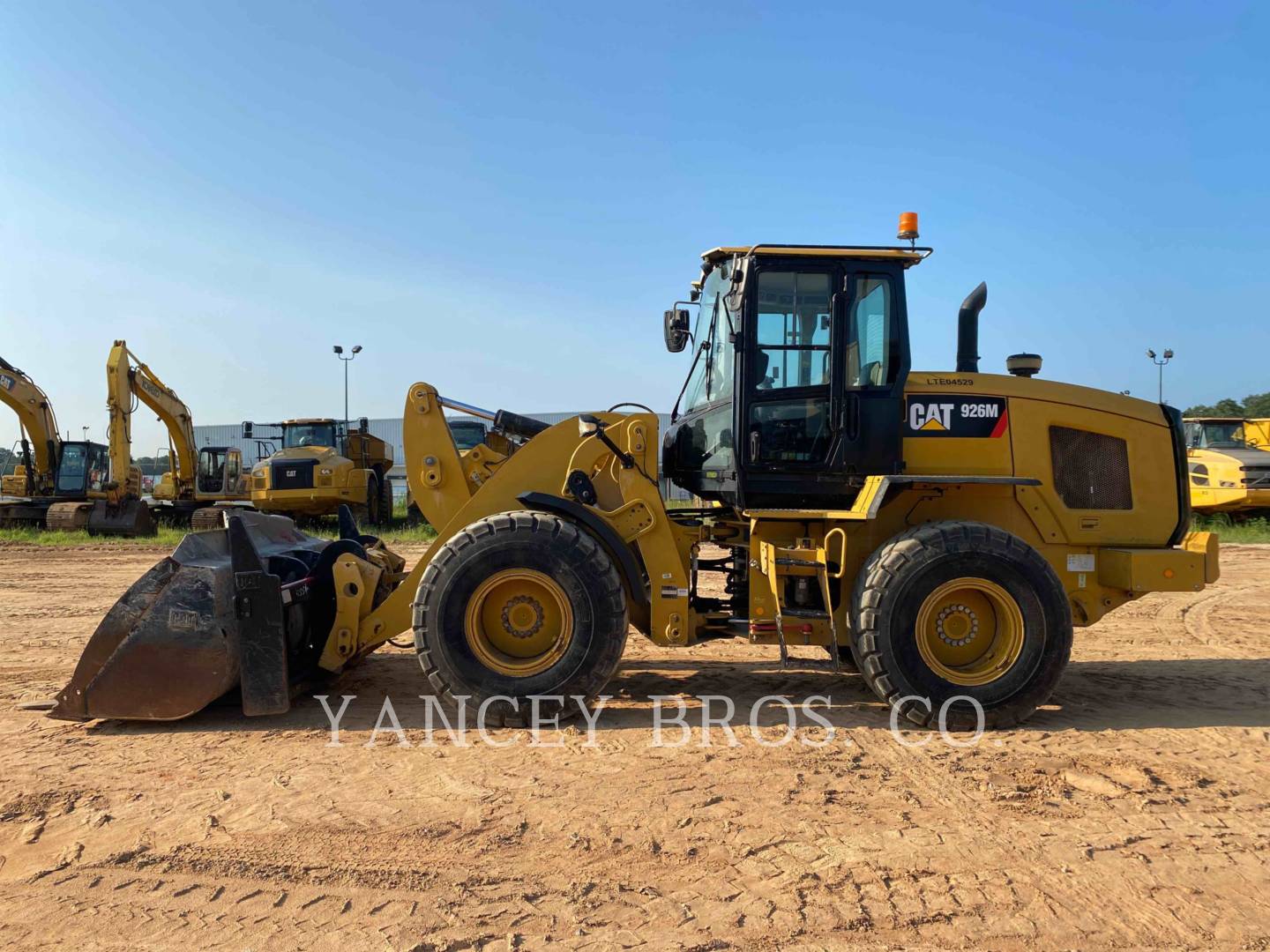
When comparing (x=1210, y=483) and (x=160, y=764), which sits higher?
(x=1210, y=483)

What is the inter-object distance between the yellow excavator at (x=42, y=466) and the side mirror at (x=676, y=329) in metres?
18.9

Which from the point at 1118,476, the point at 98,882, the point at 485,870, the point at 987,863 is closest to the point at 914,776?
the point at 987,863

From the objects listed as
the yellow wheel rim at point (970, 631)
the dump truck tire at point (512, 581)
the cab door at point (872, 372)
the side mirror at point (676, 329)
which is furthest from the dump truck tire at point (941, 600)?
the side mirror at point (676, 329)

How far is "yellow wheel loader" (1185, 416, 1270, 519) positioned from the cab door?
14.1 meters

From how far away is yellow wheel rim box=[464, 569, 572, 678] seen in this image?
4.69m

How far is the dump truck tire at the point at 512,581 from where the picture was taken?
15.1 ft

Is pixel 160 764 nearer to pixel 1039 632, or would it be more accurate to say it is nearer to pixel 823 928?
pixel 823 928

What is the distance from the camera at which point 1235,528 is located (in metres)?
16.9

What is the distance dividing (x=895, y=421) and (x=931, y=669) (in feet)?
4.93

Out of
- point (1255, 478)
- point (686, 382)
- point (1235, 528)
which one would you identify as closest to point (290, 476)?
point (686, 382)

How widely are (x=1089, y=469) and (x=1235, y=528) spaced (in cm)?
1496

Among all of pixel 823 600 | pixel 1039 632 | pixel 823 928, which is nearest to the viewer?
pixel 823 928

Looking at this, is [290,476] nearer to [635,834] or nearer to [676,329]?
[676,329]

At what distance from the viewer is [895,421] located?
5.10 meters
